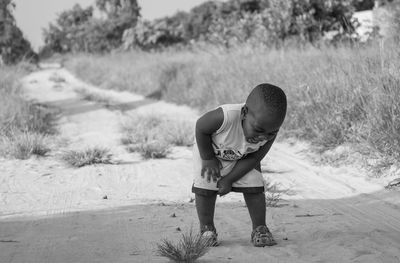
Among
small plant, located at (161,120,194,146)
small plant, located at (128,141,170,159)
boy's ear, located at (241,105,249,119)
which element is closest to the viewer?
boy's ear, located at (241,105,249,119)

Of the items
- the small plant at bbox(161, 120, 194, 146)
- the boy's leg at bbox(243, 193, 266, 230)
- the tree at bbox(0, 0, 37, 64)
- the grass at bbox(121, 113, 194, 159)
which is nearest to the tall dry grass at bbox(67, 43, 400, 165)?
the small plant at bbox(161, 120, 194, 146)

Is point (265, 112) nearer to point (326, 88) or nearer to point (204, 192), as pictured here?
point (204, 192)

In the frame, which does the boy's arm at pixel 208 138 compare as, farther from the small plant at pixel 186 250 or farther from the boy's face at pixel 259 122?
the small plant at pixel 186 250

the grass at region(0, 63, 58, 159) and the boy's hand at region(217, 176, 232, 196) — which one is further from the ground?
the boy's hand at region(217, 176, 232, 196)

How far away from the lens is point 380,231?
3.89 metres

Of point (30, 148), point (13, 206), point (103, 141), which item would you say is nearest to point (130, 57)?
point (103, 141)

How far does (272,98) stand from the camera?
316 centimetres

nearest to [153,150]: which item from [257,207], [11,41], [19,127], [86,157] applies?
[86,157]

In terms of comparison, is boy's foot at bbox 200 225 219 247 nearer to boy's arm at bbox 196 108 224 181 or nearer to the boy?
the boy

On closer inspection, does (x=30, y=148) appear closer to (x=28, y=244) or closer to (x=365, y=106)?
(x=28, y=244)

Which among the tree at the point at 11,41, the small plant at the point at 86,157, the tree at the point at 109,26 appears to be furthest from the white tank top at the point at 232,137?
the tree at the point at 109,26

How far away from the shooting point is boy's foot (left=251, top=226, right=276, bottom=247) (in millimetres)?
3555

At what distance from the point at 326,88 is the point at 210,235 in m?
4.17

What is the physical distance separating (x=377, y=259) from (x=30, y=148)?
4852mm
